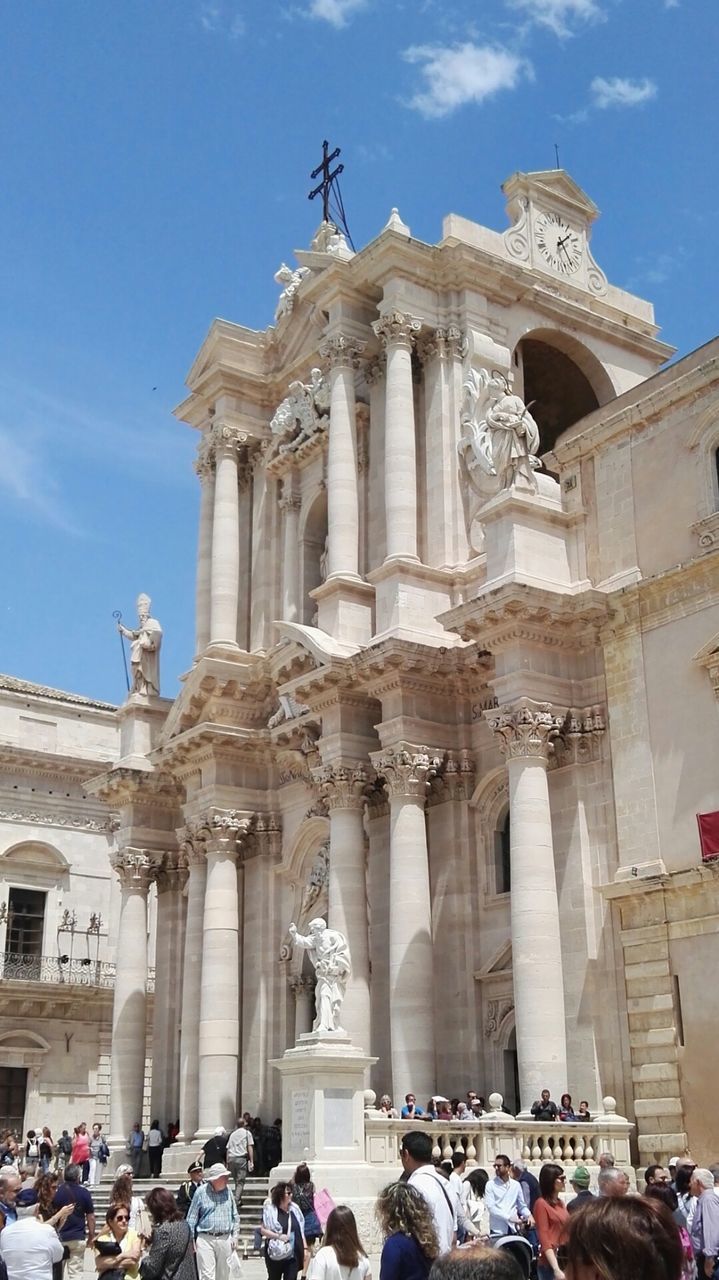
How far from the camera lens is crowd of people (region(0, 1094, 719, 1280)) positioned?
351 cm

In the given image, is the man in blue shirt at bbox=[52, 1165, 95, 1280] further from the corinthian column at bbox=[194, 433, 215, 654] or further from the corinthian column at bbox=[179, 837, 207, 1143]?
the corinthian column at bbox=[194, 433, 215, 654]

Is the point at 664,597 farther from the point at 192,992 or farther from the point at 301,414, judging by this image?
the point at 192,992

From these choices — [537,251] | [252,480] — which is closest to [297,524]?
[252,480]

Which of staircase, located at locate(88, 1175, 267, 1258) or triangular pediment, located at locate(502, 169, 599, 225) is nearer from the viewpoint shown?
staircase, located at locate(88, 1175, 267, 1258)

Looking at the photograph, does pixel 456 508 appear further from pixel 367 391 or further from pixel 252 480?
pixel 252 480

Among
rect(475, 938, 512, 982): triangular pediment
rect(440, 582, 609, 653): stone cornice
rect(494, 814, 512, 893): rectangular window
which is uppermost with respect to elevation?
rect(440, 582, 609, 653): stone cornice

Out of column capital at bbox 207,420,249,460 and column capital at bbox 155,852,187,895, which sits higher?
column capital at bbox 207,420,249,460

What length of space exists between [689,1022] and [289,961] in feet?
36.6

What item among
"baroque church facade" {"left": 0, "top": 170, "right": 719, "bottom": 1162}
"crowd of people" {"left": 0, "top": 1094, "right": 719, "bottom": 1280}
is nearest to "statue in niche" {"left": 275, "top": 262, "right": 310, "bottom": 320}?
"baroque church facade" {"left": 0, "top": 170, "right": 719, "bottom": 1162}

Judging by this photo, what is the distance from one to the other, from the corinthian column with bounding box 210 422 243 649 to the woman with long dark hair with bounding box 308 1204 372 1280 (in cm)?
2518

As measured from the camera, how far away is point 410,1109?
868 inches

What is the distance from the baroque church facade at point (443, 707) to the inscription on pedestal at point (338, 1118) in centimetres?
377

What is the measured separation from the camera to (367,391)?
103 ft

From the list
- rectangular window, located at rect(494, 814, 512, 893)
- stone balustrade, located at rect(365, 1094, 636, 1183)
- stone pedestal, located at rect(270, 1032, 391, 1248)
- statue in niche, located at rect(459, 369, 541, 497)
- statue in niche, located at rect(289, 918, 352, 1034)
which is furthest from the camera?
rectangular window, located at rect(494, 814, 512, 893)
